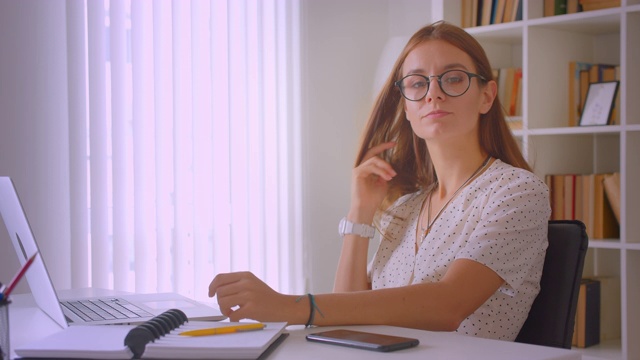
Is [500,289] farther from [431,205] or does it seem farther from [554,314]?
[431,205]

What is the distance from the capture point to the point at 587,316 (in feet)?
10.2

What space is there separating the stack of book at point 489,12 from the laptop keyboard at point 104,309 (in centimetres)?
228

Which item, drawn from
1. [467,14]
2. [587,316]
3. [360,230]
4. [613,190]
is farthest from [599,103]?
[360,230]

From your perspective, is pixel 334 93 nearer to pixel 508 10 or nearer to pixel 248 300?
pixel 508 10

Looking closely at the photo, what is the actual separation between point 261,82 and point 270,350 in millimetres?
2645

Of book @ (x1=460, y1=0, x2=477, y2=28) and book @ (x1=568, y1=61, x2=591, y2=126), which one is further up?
book @ (x1=460, y1=0, x2=477, y2=28)

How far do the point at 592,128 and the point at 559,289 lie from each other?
5.23ft

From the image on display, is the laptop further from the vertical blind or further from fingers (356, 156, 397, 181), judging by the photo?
the vertical blind

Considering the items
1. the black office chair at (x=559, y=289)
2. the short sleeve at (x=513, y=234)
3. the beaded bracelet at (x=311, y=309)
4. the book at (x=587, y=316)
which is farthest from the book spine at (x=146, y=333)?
the book at (x=587, y=316)

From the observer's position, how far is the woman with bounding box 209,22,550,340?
1417 mm

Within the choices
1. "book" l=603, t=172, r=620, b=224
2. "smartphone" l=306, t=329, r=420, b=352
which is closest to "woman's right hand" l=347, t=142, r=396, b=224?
"smartphone" l=306, t=329, r=420, b=352

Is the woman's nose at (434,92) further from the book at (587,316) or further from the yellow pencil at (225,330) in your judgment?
the book at (587,316)

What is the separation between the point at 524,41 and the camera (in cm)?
321

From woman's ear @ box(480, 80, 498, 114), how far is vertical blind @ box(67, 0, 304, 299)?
5.65 feet
